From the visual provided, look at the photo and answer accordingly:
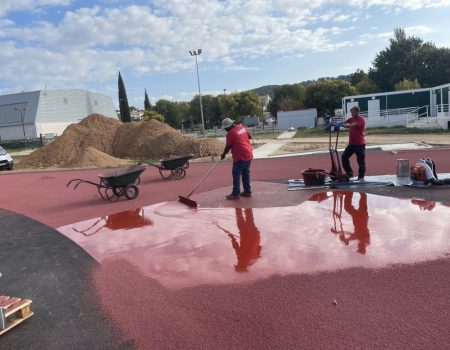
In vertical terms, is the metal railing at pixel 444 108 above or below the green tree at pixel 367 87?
below

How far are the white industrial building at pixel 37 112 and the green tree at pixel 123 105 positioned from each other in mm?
10392

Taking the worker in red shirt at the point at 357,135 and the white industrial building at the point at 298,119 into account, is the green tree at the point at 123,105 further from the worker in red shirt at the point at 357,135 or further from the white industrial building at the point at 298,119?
the worker in red shirt at the point at 357,135

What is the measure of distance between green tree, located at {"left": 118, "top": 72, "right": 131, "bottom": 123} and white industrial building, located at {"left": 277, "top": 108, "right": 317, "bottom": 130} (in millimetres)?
20362

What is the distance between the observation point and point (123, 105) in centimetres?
5531

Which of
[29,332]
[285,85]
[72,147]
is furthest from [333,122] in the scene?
[285,85]

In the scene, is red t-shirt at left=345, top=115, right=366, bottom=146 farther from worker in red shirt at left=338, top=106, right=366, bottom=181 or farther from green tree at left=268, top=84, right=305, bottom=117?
green tree at left=268, top=84, right=305, bottom=117

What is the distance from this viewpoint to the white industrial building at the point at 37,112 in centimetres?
5728

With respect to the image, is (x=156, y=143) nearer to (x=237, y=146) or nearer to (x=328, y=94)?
(x=237, y=146)

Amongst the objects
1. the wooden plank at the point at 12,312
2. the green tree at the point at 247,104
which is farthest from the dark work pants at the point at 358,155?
the green tree at the point at 247,104

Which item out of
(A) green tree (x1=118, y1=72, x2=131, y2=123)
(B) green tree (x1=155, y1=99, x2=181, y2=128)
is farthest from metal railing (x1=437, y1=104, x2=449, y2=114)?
(B) green tree (x1=155, y1=99, x2=181, y2=128)

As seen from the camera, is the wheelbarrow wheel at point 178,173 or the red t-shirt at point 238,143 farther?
the wheelbarrow wheel at point 178,173

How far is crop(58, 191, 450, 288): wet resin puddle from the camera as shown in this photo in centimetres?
471

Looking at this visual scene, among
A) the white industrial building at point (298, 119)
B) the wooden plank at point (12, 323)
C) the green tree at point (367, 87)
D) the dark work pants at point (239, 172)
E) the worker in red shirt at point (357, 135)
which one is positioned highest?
the green tree at point (367, 87)

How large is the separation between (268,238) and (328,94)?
60215 millimetres
